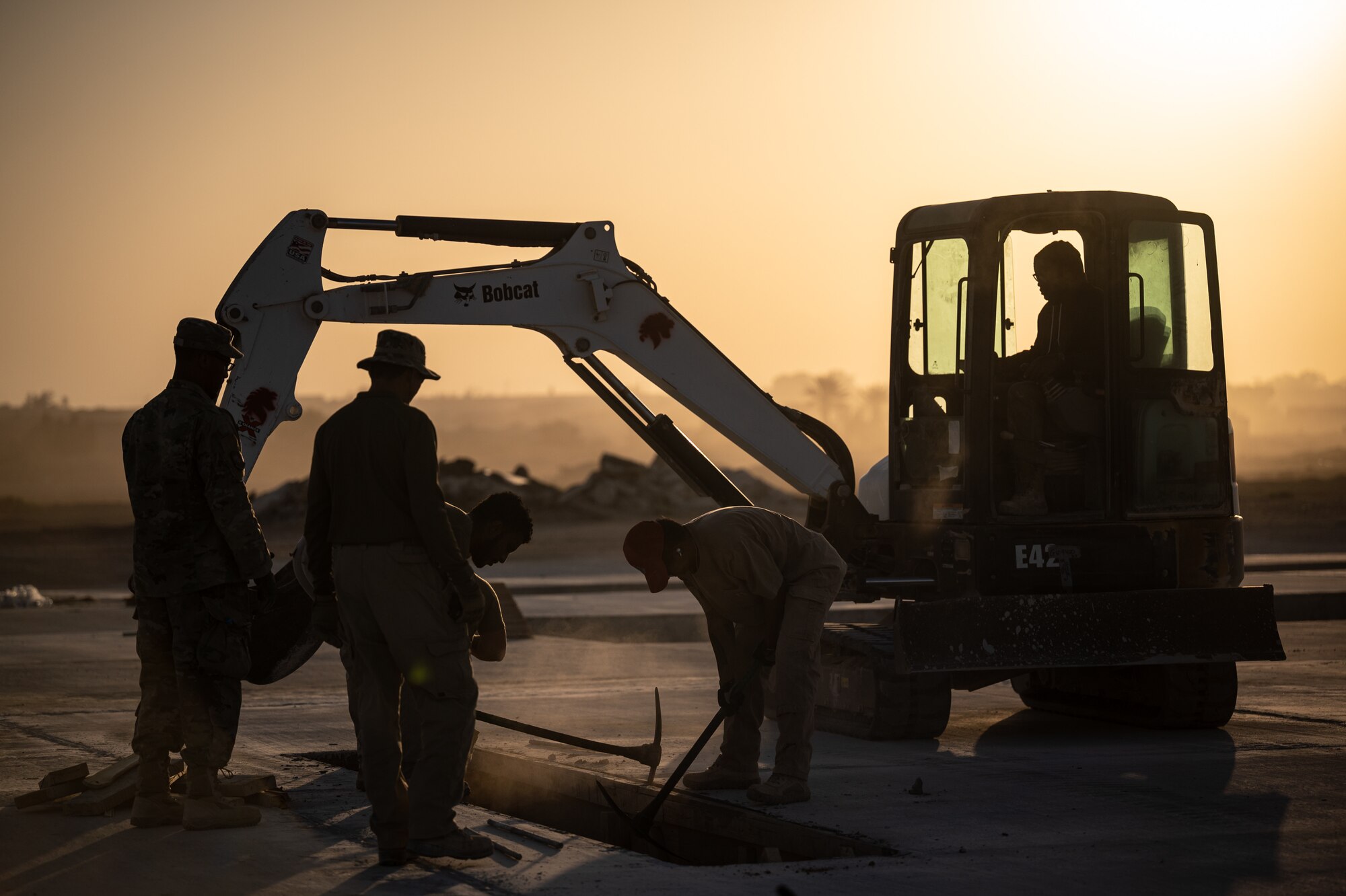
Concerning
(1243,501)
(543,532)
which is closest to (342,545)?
(543,532)

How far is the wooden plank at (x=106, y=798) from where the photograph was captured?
7.95 m

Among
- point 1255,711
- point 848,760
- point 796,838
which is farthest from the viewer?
point 1255,711

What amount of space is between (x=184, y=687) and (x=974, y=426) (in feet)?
18.3

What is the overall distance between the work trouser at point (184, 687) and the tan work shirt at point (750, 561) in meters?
2.28

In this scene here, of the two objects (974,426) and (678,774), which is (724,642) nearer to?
(678,774)

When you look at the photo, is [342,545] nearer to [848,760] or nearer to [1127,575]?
[848,760]

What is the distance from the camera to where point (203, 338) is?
759cm

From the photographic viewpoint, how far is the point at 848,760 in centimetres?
986

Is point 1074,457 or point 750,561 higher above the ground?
point 1074,457

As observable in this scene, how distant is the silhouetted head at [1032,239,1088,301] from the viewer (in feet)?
35.9

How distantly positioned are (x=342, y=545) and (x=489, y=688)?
732 cm

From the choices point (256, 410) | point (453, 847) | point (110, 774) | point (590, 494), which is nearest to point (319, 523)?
point (453, 847)

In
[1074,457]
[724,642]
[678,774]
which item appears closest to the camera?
[678,774]

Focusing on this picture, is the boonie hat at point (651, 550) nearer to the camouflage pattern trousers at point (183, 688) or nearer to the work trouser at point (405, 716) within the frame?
the work trouser at point (405, 716)
